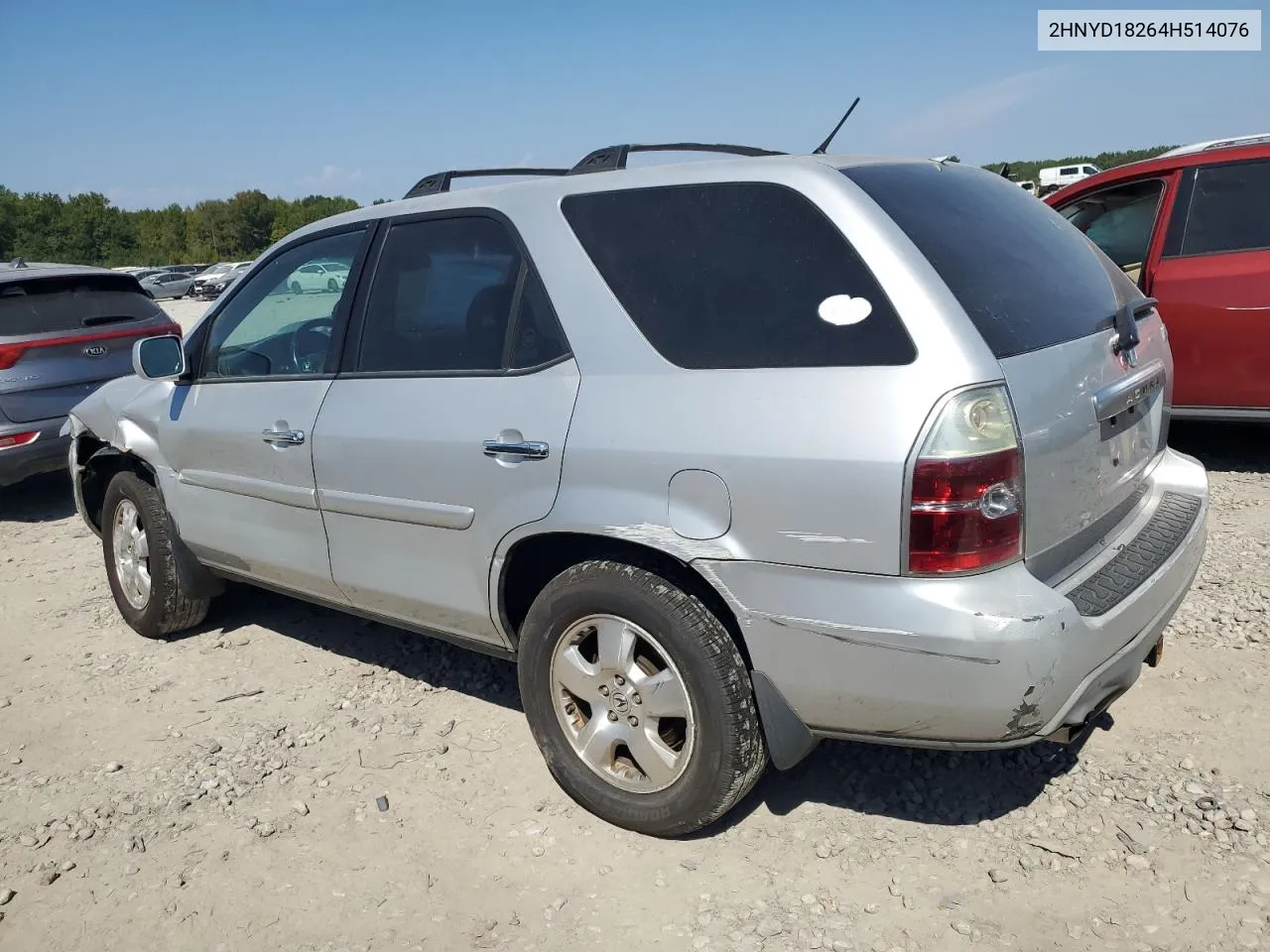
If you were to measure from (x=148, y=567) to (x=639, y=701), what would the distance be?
9.17ft

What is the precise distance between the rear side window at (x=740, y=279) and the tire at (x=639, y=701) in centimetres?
64

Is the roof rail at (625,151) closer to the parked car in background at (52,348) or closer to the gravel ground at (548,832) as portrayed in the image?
the gravel ground at (548,832)

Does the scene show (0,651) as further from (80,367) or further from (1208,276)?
(1208,276)

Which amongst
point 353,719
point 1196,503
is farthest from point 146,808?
point 1196,503

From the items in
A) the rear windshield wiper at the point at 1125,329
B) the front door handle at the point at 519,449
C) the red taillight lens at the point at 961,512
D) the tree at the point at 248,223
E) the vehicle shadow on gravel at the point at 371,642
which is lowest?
the vehicle shadow on gravel at the point at 371,642

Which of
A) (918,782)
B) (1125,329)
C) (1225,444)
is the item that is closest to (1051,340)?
(1125,329)

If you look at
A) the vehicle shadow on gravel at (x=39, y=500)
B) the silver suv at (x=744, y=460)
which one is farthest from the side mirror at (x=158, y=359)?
the vehicle shadow on gravel at (x=39, y=500)

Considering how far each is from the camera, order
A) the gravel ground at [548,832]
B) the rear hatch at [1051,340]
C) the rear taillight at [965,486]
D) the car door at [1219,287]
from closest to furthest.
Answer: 1. the rear taillight at [965,486]
2. the rear hatch at [1051,340]
3. the gravel ground at [548,832]
4. the car door at [1219,287]

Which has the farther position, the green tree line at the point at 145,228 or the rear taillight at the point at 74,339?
the green tree line at the point at 145,228

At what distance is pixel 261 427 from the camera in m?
3.67

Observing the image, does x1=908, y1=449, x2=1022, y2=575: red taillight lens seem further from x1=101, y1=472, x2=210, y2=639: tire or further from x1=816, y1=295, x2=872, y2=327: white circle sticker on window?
x1=101, y1=472, x2=210, y2=639: tire

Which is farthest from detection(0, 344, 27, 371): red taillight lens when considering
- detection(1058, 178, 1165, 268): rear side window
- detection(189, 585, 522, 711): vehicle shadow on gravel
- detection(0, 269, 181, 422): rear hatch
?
detection(1058, 178, 1165, 268): rear side window

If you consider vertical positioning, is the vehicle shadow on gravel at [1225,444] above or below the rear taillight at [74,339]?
below

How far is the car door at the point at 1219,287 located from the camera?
5508mm
